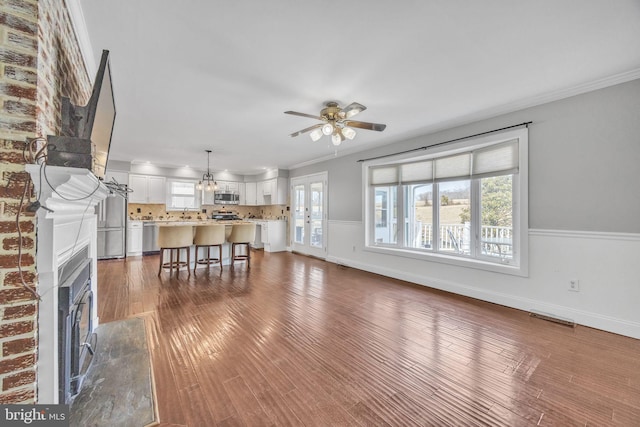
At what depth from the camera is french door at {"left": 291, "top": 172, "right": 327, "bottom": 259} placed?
670 cm

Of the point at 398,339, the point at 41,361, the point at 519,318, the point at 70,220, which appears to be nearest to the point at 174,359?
the point at 41,361

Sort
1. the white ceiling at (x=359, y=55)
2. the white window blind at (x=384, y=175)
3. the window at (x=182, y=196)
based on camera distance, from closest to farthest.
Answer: the white ceiling at (x=359, y=55) < the white window blind at (x=384, y=175) < the window at (x=182, y=196)

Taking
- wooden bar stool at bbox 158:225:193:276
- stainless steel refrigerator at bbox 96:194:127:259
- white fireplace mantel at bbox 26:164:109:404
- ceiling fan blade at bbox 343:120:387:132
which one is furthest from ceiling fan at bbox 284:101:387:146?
stainless steel refrigerator at bbox 96:194:127:259

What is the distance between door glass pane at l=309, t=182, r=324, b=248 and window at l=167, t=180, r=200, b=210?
149 inches

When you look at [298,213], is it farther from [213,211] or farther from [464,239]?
[464,239]

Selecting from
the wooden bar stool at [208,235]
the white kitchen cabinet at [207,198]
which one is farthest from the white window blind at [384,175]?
the white kitchen cabinet at [207,198]

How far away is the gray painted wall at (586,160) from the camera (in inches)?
102

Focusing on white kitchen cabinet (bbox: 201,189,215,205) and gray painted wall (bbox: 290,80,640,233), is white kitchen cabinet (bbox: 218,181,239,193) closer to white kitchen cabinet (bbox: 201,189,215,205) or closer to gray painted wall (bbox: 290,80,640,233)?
white kitchen cabinet (bbox: 201,189,215,205)

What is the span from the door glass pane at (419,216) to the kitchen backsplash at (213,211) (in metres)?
4.30

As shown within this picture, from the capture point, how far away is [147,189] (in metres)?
7.26

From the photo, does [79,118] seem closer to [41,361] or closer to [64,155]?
[64,155]

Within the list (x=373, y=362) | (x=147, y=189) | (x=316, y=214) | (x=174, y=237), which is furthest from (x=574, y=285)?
(x=147, y=189)

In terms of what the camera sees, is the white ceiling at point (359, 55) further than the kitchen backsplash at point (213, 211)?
No

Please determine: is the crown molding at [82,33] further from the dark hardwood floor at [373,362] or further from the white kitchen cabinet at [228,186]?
the white kitchen cabinet at [228,186]
